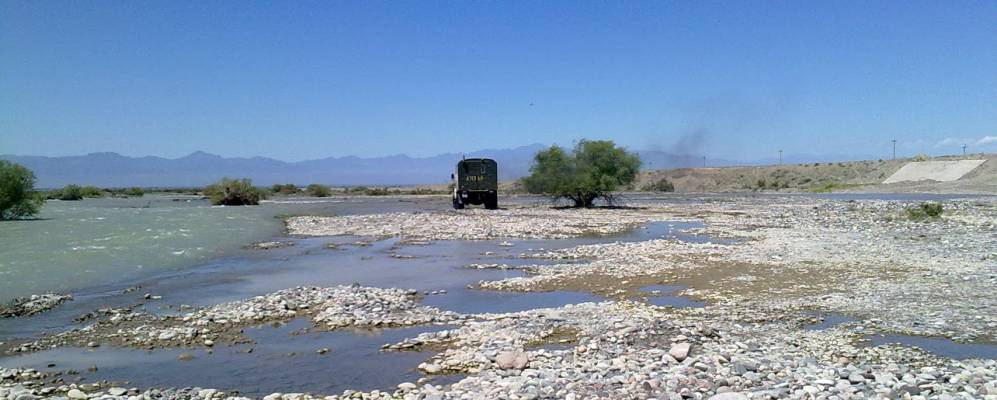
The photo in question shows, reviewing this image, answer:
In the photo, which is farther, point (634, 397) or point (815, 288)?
point (815, 288)

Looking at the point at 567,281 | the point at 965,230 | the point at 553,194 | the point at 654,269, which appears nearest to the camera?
the point at 567,281

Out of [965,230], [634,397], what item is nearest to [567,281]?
[634,397]

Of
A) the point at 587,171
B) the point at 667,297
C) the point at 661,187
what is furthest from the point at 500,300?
the point at 661,187

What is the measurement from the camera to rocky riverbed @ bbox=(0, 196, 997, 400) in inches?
312

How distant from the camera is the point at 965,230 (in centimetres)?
2653

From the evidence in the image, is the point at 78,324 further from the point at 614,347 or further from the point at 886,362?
the point at 886,362

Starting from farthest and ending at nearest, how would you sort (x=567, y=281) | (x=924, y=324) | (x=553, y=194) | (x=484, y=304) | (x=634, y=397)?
(x=553, y=194)
(x=567, y=281)
(x=484, y=304)
(x=924, y=324)
(x=634, y=397)

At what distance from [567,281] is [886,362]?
8.94 meters

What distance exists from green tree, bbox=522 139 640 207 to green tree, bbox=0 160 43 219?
120 ft

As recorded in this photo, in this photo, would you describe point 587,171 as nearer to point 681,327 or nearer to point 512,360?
point 681,327

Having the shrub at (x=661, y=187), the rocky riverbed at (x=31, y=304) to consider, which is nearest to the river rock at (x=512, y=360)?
the rocky riverbed at (x=31, y=304)

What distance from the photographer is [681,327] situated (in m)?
10.3

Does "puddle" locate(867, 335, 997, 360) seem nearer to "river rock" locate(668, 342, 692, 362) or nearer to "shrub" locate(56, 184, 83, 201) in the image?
"river rock" locate(668, 342, 692, 362)

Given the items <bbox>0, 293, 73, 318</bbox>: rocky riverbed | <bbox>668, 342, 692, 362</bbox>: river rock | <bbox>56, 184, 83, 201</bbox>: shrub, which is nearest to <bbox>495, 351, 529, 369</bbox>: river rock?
<bbox>668, 342, 692, 362</bbox>: river rock
